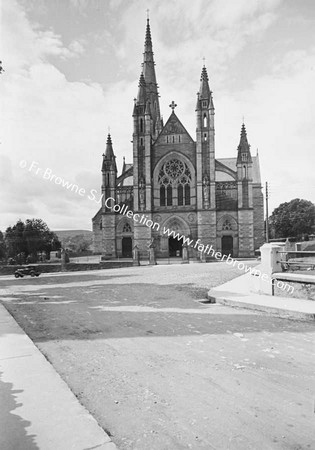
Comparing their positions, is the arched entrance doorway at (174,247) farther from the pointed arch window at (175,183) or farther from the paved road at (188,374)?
the paved road at (188,374)

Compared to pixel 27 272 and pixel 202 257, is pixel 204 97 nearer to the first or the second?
pixel 202 257

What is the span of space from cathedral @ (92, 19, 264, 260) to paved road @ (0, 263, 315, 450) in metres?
33.9

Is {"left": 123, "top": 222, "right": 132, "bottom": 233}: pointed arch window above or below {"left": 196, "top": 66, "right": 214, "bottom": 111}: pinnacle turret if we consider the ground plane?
below

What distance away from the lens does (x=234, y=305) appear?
10.1 metres

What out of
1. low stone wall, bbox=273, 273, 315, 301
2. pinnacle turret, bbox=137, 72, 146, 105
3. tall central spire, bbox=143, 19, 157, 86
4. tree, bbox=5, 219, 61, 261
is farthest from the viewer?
tree, bbox=5, 219, 61, 261

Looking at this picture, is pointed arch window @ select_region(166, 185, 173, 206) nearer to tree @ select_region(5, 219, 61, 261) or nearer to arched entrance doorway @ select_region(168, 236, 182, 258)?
arched entrance doorway @ select_region(168, 236, 182, 258)

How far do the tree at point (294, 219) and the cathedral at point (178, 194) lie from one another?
99.0 feet

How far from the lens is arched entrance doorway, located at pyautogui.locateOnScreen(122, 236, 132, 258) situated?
45.0 m

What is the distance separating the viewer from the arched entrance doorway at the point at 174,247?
43.6 metres

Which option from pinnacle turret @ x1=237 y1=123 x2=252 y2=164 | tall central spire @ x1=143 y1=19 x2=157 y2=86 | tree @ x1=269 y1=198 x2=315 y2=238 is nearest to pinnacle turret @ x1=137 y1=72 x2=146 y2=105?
tall central spire @ x1=143 y1=19 x2=157 y2=86

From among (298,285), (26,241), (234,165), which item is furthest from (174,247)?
(298,285)

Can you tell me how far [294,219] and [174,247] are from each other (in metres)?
38.0

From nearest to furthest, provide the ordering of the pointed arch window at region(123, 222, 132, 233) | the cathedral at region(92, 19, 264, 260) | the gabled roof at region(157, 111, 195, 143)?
the cathedral at region(92, 19, 264, 260)
the gabled roof at region(157, 111, 195, 143)
the pointed arch window at region(123, 222, 132, 233)

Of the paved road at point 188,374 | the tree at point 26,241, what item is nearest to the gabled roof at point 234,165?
the tree at point 26,241
